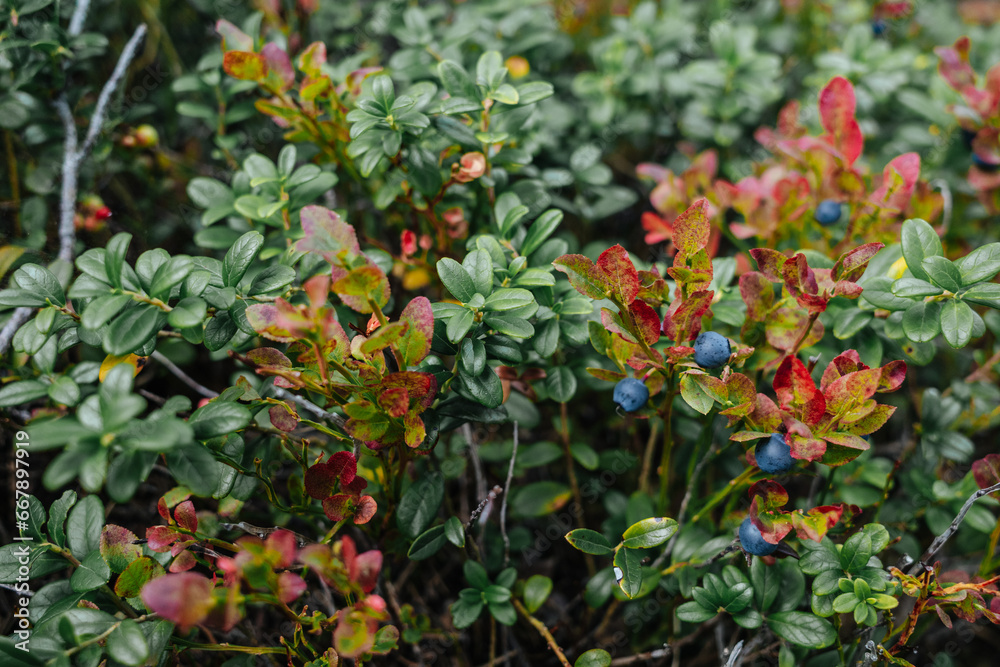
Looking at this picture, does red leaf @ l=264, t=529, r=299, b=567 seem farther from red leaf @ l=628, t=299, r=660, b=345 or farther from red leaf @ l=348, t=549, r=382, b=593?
red leaf @ l=628, t=299, r=660, b=345

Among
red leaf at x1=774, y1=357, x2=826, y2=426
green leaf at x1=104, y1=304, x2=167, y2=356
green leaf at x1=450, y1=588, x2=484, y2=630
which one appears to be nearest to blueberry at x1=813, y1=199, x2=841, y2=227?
red leaf at x1=774, y1=357, x2=826, y2=426

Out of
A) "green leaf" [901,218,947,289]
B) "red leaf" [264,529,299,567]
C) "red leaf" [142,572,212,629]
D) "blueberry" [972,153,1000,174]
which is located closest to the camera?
"red leaf" [142,572,212,629]

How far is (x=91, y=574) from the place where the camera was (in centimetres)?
99

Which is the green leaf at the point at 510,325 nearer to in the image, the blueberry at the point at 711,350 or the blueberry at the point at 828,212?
the blueberry at the point at 711,350

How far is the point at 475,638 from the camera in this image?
1.42 metres

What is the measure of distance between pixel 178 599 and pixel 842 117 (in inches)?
59.3

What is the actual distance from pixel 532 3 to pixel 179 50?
128 centimetres

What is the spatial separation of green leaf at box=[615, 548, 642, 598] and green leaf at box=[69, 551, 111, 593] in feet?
2.72

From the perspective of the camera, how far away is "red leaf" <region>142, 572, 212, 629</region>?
74 cm

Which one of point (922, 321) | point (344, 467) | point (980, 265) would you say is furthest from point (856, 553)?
point (344, 467)

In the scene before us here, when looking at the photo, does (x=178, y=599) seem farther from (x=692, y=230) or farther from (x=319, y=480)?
(x=692, y=230)

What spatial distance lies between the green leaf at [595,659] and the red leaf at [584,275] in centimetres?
64

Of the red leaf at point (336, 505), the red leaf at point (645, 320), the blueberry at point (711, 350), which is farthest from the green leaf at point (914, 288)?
the red leaf at point (336, 505)

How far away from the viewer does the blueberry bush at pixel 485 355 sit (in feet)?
3.19
